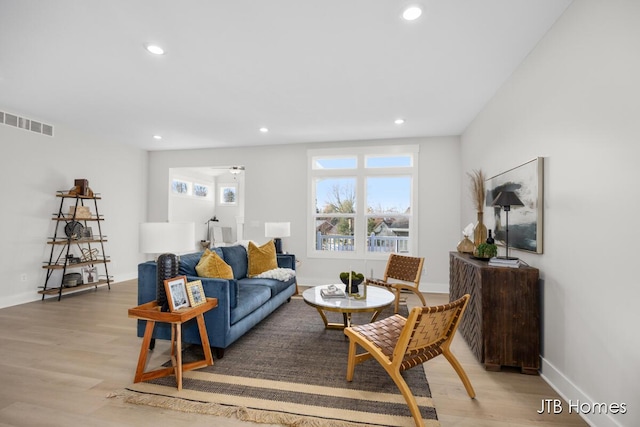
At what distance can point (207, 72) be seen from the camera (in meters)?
3.04

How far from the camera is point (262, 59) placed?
110 inches

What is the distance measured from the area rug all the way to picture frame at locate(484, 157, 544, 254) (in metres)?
1.47

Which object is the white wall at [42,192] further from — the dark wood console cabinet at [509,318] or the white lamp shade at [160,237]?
the dark wood console cabinet at [509,318]

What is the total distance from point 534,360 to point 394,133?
12.2 ft

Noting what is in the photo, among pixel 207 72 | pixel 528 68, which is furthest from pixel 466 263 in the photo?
pixel 207 72

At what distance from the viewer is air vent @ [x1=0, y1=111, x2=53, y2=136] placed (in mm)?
4140

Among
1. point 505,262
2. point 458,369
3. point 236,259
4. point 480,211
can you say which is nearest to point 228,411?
point 458,369

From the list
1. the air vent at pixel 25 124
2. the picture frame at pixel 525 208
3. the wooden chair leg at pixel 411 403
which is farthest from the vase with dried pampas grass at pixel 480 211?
the air vent at pixel 25 124

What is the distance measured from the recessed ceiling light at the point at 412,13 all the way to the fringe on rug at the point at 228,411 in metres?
2.74

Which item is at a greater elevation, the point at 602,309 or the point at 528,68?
the point at 528,68

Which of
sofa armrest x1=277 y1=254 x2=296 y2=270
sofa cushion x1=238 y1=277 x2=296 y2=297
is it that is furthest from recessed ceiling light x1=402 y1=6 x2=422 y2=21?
sofa armrest x1=277 y1=254 x2=296 y2=270

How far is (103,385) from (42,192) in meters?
3.87

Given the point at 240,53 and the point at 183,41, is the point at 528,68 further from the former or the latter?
the point at 183,41

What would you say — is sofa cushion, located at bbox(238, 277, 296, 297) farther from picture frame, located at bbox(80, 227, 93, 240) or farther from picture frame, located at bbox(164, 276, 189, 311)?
picture frame, located at bbox(80, 227, 93, 240)
